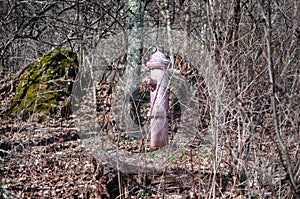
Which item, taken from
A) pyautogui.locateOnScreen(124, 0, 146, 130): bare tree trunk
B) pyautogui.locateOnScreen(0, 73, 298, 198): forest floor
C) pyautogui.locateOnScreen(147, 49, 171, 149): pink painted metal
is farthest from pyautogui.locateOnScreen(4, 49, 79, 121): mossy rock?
pyautogui.locateOnScreen(147, 49, 171, 149): pink painted metal

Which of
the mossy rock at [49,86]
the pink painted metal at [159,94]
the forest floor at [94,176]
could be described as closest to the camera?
the forest floor at [94,176]

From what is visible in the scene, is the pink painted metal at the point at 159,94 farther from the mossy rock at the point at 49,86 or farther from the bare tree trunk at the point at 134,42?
the mossy rock at the point at 49,86

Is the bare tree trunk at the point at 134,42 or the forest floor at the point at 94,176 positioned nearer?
the forest floor at the point at 94,176

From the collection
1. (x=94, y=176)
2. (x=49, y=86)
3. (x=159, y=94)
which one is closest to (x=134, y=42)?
(x=159, y=94)

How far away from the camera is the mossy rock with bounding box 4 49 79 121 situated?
283 inches

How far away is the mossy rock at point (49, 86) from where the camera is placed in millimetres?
7199

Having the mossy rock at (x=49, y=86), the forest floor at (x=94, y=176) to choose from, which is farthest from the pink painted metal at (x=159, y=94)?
the mossy rock at (x=49, y=86)

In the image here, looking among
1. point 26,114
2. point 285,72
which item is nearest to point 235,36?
point 285,72

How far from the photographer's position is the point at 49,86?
751 cm

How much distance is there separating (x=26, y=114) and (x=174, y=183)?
4071mm

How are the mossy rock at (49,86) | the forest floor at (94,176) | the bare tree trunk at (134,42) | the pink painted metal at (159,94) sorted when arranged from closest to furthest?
the forest floor at (94,176) < the pink painted metal at (159,94) < the bare tree trunk at (134,42) < the mossy rock at (49,86)

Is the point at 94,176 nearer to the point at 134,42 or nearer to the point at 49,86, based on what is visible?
the point at 134,42

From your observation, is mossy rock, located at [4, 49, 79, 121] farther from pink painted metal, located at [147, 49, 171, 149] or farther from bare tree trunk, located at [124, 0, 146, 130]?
pink painted metal, located at [147, 49, 171, 149]

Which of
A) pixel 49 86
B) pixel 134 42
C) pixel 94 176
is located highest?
pixel 134 42
